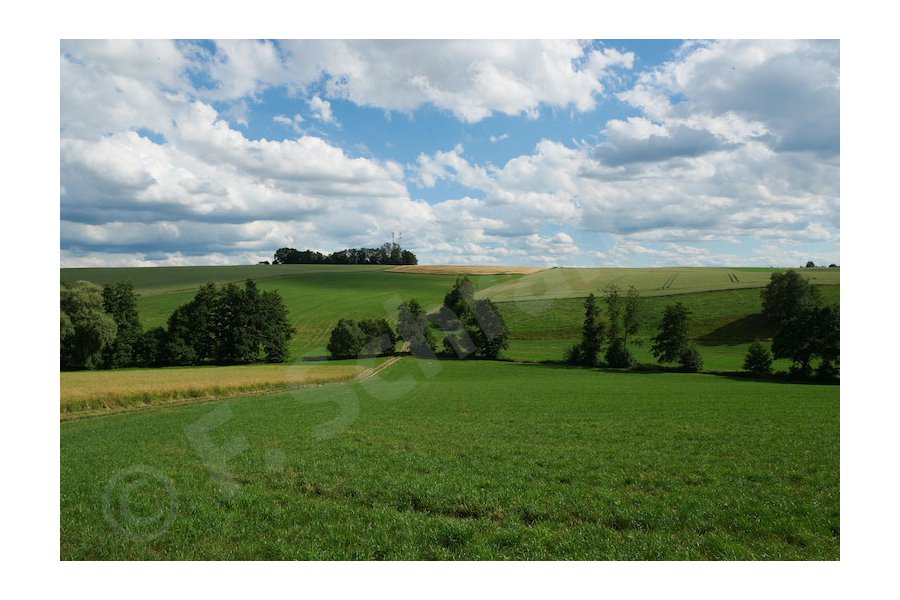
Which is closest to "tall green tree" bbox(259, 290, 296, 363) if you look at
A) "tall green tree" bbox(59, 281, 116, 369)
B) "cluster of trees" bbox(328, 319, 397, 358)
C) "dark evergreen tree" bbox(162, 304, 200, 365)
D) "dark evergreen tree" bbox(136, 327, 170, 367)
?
"cluster of trees" bbox(328, 319, 397, 358)

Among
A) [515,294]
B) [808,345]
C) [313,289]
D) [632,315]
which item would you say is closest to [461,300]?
[515,294]

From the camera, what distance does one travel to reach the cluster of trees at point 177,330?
44906 mm

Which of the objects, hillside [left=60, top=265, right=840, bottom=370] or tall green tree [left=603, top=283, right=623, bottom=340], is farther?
hillside [left=60, top=265, right=840, bottom=370]

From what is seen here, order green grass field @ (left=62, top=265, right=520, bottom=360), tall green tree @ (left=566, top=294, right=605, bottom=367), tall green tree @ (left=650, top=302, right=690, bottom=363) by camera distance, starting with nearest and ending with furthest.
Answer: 1. tall green tree @ (left=650, top=302, right=690, bottom=363)
2. tall green tree @ (left=566, top=294, right=605, bottom=367)
3. green grass field @ (left=62, top=265, right=520, bottom=360)

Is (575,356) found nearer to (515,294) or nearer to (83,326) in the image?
(515,294)

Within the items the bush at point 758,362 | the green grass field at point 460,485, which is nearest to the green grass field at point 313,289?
the bush at point 758,362

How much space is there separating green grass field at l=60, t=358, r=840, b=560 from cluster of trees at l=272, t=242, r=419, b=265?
57.7 m

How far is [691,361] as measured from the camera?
151 ft

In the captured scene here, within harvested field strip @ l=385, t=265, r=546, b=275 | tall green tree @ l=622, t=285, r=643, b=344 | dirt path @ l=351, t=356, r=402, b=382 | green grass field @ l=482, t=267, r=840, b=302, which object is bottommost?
dirt path @ l=351, t=356, r=402, b=382

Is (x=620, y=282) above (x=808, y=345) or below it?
above

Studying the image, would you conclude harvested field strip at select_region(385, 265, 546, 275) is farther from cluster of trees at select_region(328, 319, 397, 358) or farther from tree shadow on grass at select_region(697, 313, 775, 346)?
tree shadow on grass at select_region(697, 313, 775, 346)

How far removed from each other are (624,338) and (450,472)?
139ft

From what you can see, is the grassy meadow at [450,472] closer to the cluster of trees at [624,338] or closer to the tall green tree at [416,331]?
the cluster of trees at [624,338]
